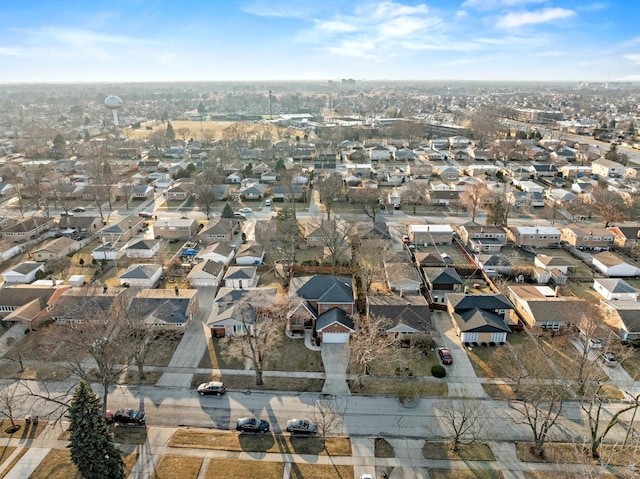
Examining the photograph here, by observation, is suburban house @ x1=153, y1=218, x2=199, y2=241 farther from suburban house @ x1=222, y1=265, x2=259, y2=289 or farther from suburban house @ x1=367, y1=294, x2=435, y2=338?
suburban house @ x1=367, y1=294, x2=435, y2=338

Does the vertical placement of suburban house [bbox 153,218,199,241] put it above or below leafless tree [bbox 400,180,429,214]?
→ below

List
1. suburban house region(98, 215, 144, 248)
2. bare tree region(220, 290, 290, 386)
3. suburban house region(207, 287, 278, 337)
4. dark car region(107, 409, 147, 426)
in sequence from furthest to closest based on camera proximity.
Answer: suburban house region(98, 215, 144, 248)
suburban house region(207, 287, 278, 337)
bare tree region(220, 290, 290, 386)
dark car region(107, 409, 147, 426)

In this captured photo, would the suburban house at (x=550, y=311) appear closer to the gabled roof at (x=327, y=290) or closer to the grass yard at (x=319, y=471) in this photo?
the gabled roof at (x=327, y=290)

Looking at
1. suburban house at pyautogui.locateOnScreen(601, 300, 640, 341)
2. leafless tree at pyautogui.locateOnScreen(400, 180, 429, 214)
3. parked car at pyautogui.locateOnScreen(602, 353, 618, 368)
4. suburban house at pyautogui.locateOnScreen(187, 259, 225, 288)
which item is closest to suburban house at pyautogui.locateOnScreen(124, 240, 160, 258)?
suburban house at pyautogui.locateOnScreen(187, 259, 225, 288)

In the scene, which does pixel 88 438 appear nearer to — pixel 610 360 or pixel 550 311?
pixel 550 311

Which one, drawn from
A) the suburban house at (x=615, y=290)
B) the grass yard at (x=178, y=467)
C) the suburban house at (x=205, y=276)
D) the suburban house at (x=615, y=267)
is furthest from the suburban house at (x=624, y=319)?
the suburban house at (x=205, y=276)

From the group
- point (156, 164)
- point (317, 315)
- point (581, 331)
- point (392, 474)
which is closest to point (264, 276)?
point (317, 315)

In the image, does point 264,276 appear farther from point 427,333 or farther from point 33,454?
point 33,454

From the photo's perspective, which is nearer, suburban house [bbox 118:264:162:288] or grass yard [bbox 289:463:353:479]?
grass yard [bbox 289:463:353:479]
